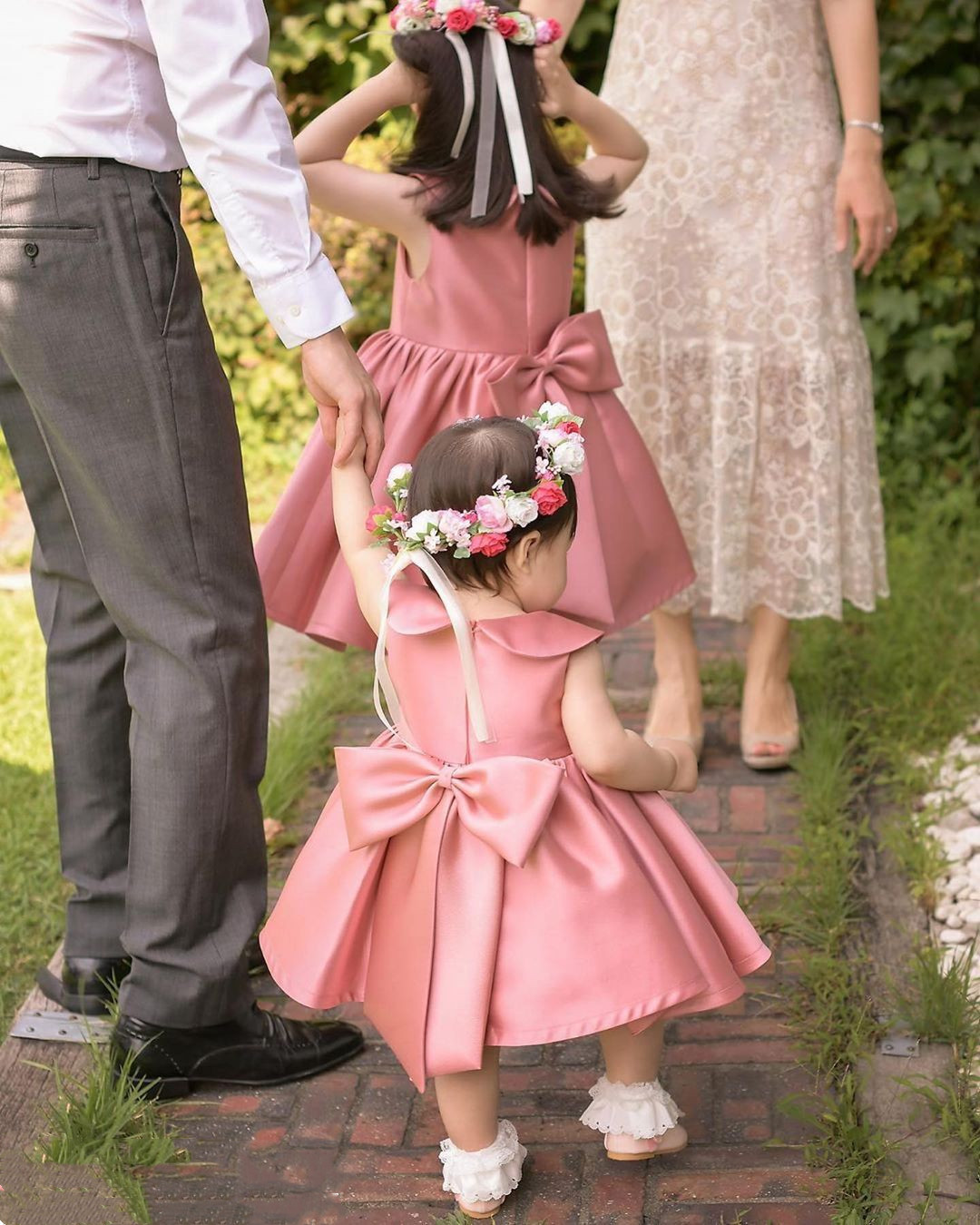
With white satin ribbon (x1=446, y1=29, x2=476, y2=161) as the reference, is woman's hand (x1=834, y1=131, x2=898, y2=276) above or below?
below

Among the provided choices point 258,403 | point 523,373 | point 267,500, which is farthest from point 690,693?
point 258,403

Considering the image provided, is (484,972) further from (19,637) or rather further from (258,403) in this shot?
(258,403)

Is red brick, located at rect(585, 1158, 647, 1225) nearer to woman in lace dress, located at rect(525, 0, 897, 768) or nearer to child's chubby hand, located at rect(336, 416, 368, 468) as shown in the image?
child's chubby hand, located at rect(336, 416, 368, 468)

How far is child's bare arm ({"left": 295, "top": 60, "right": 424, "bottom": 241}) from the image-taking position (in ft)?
9.19

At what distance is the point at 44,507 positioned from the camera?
8.16 feet

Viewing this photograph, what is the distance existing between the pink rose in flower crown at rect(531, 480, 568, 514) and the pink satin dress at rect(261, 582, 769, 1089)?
166 millimetres

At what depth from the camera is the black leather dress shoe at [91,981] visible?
2646 mm

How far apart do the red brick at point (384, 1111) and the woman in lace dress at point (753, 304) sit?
51.6 inches

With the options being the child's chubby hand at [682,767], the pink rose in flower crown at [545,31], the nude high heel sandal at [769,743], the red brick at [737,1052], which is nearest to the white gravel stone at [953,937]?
the red brick at [737,1052]

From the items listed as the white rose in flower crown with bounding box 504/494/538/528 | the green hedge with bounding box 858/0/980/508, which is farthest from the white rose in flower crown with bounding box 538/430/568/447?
the green hedge with bounding box 858/0/980/508

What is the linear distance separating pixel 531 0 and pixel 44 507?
5.33ft

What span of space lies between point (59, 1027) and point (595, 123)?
1975 millimetres

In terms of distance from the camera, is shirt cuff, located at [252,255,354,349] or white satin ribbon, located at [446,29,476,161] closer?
shirt cuff, located at [252,255,354,349]

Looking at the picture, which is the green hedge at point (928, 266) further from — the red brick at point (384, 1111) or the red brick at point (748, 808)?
the red brick at point (384, 1111)
